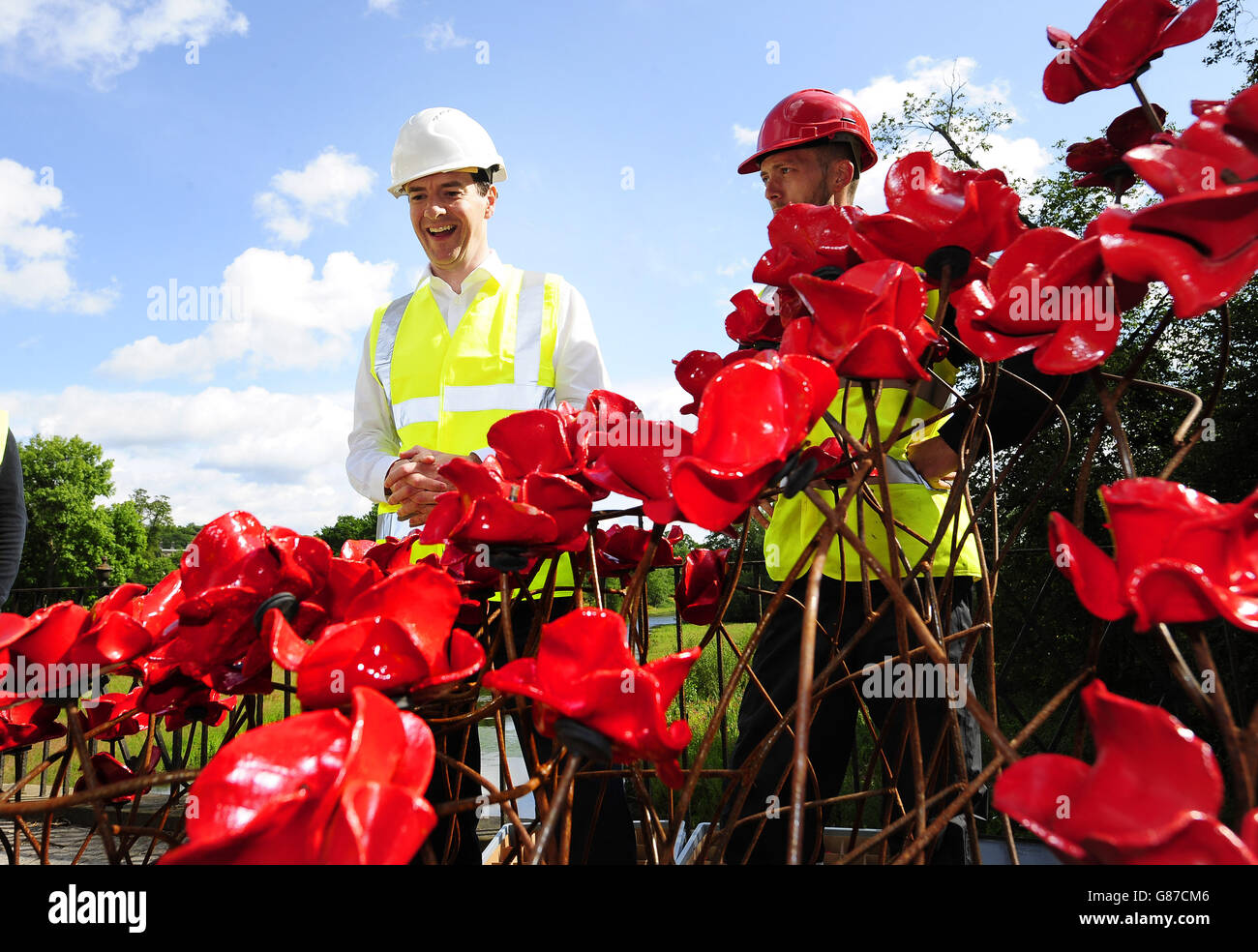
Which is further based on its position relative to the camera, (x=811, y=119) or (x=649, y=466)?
(x=811, y=119)

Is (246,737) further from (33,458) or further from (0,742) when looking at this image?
(33,458)

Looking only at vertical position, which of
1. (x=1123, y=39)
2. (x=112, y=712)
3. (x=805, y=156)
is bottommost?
(x=112, y=712)

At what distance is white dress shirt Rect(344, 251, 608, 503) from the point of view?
176 cm

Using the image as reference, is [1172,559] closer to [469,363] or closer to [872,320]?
[872,320]

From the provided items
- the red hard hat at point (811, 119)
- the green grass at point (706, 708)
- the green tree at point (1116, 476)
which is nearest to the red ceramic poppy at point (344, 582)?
the red hard hat at point (811, 119)

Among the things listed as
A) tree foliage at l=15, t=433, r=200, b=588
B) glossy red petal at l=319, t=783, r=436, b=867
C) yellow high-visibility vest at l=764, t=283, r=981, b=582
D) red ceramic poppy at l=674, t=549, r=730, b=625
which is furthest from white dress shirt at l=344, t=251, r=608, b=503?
tree foliage at l=15, t=433, r=200, b=588

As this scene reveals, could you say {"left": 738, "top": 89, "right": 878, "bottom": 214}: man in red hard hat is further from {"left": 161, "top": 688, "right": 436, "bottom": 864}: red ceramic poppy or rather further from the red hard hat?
{"left": 161, "top": 688, "right": 436, "bottom": 864}: red ceramic poppy

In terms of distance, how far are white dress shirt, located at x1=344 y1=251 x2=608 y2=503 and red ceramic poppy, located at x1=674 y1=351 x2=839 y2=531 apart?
1339mm

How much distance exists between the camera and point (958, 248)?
0.48 m

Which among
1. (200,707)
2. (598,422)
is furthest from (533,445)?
(200,707)

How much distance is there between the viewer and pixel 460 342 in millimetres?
1946

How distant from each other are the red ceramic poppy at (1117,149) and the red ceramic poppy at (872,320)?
0.24 meters

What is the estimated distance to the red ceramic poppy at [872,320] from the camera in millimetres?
389

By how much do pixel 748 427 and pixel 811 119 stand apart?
Result: 1167 millimetres
